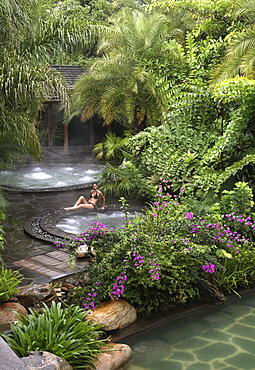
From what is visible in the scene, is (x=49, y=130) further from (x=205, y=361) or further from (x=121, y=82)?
(x=205, y=361)

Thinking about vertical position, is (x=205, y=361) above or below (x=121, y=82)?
below

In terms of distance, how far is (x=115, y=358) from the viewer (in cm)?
600

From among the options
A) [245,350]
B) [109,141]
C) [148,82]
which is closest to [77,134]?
[109,141]

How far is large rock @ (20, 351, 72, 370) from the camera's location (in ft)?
16.4

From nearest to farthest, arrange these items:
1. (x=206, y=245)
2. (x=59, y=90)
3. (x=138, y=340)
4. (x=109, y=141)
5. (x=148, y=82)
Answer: (x=138, y=340)
(x=206, y=245)
(x=59, y=90)
(x=148, y=82)
(x=109, y=141)

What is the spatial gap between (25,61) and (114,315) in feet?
21.9

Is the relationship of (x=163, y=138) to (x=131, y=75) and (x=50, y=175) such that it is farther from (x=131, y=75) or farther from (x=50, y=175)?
(x=50, y=175)

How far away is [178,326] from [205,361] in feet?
3.44

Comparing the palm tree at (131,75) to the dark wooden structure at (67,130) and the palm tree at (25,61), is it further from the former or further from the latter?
the dark wooden structure at (67,130)

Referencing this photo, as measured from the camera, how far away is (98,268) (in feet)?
24.4

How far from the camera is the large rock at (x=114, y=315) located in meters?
6.91

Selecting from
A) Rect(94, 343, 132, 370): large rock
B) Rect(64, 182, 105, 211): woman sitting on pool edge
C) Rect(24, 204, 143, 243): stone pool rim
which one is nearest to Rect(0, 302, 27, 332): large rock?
Rect(94, 343, 132, 370): large rock

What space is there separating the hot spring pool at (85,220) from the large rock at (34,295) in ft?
13.9

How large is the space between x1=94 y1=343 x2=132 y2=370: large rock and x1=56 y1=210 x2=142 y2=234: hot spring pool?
5.72 metres
